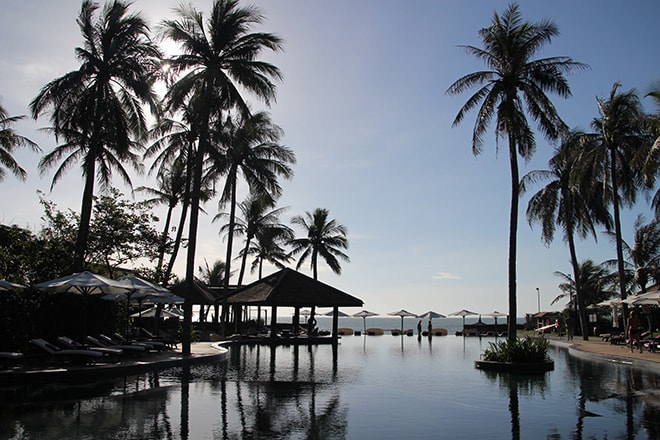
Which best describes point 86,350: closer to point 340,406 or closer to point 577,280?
point 340,406

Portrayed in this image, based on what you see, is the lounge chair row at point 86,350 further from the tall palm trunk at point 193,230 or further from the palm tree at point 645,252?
the palm tree at point 645,252

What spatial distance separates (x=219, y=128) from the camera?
958 inches

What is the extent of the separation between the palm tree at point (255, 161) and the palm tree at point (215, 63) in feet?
33.2

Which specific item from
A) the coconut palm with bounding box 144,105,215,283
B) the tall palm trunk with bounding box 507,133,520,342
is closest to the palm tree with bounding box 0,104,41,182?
the coconut palm with bounding box 144,105,215,283

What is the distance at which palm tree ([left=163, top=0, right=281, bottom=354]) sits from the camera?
2128cm

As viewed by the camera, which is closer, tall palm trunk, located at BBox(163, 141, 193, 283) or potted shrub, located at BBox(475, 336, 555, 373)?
potted shrub, located at BBox(475, 336, 555, 373)

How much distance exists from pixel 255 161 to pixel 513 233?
18771mm

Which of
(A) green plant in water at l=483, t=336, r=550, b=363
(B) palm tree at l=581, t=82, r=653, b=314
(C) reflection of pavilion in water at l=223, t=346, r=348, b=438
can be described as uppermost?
(B) palm tree at l=581, t=82, r=653, b=314

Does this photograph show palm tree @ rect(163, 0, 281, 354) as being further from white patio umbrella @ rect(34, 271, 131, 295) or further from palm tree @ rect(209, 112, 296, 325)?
palm tree @ rect(209, 112, 296, 325)

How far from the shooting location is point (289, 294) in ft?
103

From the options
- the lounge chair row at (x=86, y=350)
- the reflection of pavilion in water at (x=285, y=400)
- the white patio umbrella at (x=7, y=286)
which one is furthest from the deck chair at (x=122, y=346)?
the reflection of pavilion in water at (x=285, y=400)

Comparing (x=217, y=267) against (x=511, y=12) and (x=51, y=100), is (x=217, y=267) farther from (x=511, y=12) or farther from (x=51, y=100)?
(x=511, y=12)

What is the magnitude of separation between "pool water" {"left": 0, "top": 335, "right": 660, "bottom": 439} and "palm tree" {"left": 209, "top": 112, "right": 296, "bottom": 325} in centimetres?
1686

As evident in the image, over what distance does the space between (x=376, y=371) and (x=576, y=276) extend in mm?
19206
